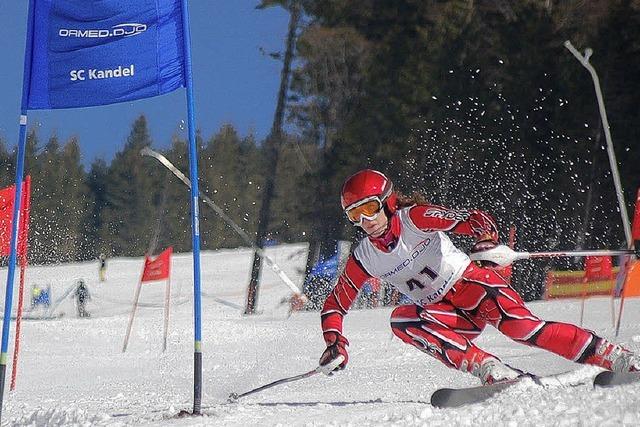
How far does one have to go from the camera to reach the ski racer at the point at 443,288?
17.6 ft

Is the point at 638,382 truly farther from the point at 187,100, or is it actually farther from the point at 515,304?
the point at 187,100

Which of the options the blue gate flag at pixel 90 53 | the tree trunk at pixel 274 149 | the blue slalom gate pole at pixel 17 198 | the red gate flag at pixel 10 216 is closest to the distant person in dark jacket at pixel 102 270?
the tree trunk at pixel 274 149

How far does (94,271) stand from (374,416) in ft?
137

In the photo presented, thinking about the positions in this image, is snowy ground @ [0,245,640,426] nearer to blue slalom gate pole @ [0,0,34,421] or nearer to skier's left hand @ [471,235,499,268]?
blue slalom gate pole @ [0,0,34,421]

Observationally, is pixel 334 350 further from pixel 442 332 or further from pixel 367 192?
pixel 367 192

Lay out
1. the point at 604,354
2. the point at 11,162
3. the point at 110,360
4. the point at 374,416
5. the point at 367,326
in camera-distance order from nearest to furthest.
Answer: the point at 374,416 < the point at 604,354 < the point at 110,360 < the point at 367,326 < the point at 11,162

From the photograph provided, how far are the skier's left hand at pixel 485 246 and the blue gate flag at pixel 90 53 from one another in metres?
2.35

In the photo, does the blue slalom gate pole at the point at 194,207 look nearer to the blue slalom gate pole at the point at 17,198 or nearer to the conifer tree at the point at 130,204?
the blue slalom gate pole at the point at 17,198

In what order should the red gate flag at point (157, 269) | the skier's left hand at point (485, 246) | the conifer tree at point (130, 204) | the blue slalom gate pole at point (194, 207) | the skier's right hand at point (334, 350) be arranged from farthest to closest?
the conifer tree at point (130, 204), the red gate flag at point (157, 269), the blue slalom gate pole at point (194, 207), the skier's right hand at point (334, 350), the skier's left hand at point (485, 246)

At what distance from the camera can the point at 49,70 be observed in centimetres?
599

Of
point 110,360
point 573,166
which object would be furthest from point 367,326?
point 573,166

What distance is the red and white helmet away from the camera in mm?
5492

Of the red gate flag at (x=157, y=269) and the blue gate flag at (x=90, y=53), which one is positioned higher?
the blue gate flag at (x=90, y=53)

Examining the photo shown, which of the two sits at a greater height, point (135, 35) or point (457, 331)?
point (135, 35)
